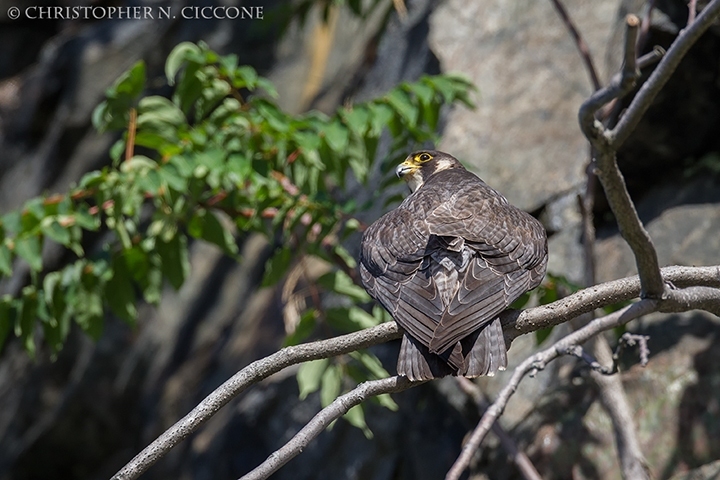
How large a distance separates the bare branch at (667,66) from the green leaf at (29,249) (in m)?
2.67

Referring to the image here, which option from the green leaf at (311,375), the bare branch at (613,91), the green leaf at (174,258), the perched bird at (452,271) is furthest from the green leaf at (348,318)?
the bare branch at (613,91)

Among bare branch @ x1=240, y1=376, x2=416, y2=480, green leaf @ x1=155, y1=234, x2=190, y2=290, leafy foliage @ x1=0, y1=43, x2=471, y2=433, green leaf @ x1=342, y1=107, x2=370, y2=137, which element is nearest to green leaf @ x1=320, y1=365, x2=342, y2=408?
leafy foliage @ x1=0, y1=43, x2=471, y2=433

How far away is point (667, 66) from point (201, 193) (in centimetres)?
249

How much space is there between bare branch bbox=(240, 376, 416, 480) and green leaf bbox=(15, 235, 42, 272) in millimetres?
2034

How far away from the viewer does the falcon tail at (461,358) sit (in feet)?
8.64

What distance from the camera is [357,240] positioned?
5984 millimetres

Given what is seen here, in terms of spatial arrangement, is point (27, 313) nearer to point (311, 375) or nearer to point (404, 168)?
point (311, 375)

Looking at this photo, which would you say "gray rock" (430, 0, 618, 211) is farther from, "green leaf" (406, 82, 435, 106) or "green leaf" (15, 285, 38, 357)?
"green leaf" (15, 285, 38, 357)

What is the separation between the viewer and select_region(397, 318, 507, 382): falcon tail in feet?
8.64

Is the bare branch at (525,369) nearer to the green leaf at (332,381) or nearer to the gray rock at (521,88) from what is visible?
the green leaf at (332,381)

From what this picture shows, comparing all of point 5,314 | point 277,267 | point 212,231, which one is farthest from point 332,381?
point 5,314

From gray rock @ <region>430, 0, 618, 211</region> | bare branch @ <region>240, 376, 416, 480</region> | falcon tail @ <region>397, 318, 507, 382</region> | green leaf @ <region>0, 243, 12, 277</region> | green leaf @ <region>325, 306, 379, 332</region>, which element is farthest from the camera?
gray rock @ <region>430, 0, 618, 211</region>

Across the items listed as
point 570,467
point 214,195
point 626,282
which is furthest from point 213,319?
point 626,282

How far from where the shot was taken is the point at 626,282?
2734mm
